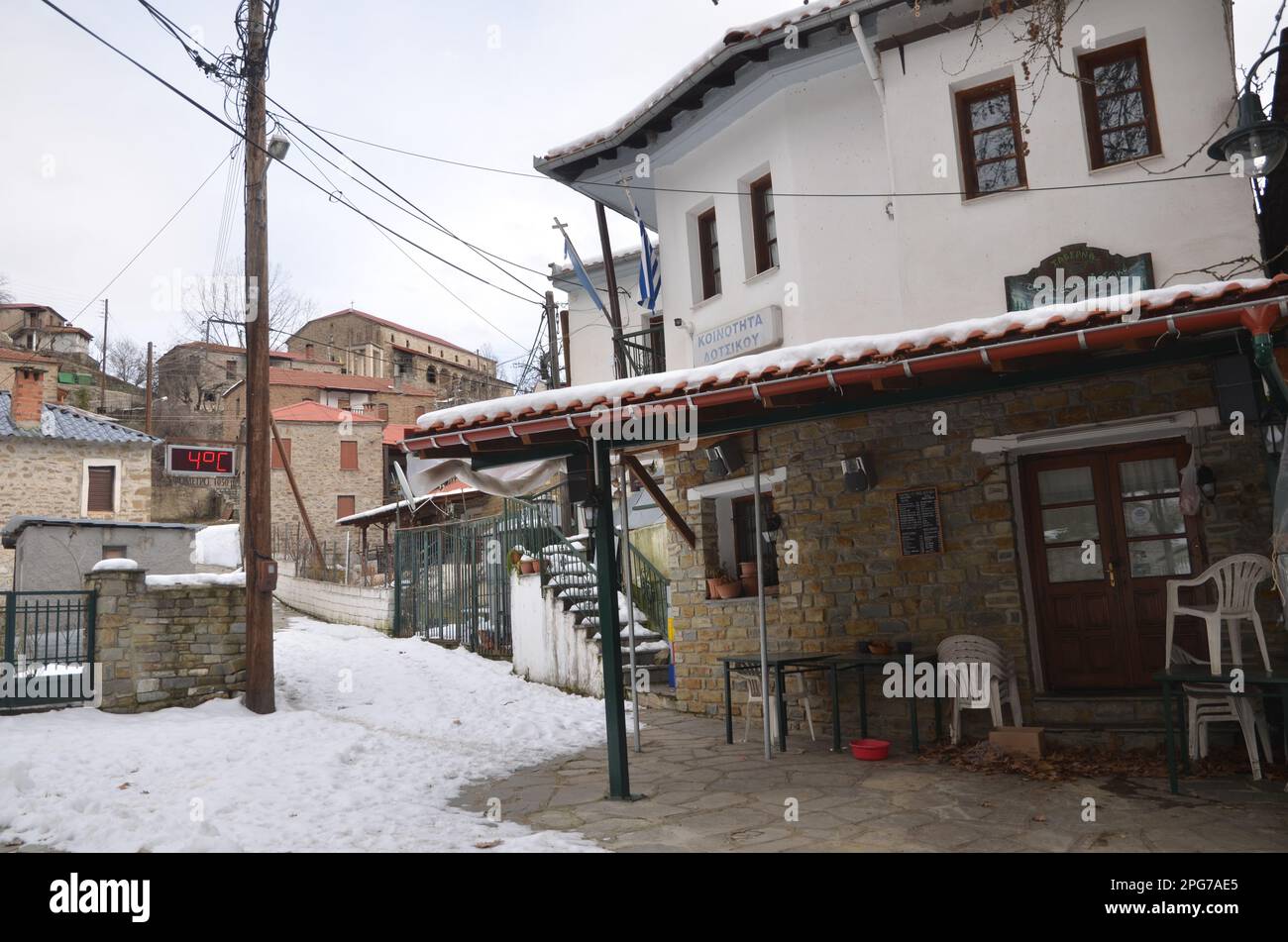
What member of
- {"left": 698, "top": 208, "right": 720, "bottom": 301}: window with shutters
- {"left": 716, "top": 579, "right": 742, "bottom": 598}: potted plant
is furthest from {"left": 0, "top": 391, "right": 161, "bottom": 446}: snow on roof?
{"left": 716, "top": 579, "right": 742, "bottom": 598}: potted plant

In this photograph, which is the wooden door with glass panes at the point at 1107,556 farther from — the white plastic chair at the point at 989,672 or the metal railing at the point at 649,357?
the metal railing at the point at 649,357

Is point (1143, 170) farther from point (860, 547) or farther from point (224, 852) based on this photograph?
point (224, 852)

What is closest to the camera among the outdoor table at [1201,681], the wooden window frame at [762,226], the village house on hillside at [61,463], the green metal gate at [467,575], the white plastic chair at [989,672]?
the outdoor table at [1201,681]

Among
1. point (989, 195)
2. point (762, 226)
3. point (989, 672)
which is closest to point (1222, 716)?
point (989, 672)

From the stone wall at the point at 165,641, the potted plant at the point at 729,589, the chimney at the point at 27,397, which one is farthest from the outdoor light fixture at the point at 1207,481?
the chimney at the point at 27,397

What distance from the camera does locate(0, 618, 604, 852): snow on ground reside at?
506cm

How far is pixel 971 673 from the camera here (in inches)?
265

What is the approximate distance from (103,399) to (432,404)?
14.0 metres

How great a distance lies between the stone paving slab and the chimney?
21152 mm

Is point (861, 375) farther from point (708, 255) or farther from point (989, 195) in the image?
point (708, 255)

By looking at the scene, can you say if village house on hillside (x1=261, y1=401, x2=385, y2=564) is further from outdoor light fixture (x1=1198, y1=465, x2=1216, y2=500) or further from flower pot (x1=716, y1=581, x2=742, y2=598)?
outdoor light fixture (x1=1198, y1=465, x2=1216, y2=500)

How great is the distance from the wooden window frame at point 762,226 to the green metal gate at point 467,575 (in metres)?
4.64

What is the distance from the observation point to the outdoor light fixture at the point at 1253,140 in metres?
5.24

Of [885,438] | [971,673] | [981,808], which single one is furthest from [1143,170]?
[981,808]
